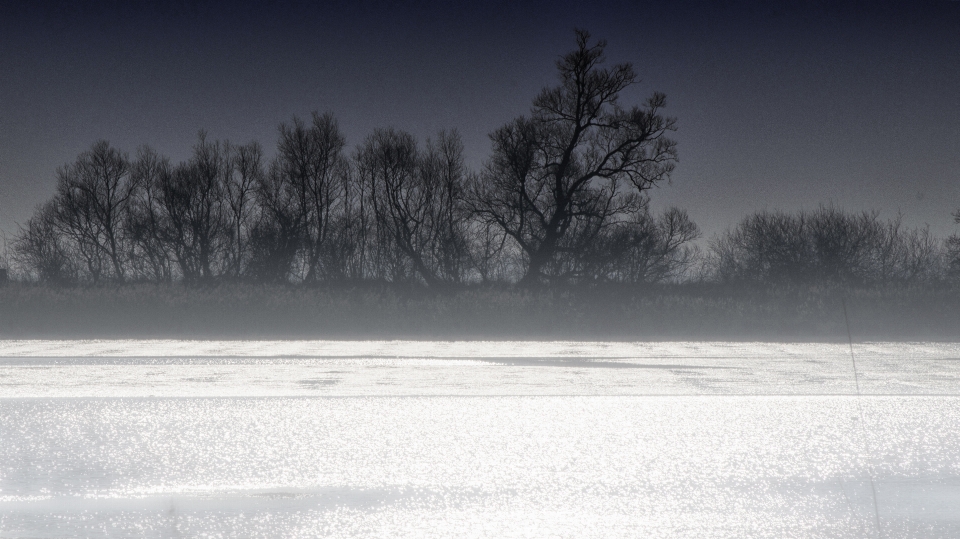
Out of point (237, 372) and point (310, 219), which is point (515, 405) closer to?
point (237, 372)

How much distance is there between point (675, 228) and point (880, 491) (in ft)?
64.0

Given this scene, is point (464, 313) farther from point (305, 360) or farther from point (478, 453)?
point (478, 453)

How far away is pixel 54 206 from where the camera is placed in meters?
21.0

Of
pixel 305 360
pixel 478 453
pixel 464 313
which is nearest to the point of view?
pixel 478 453

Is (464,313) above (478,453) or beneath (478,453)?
above

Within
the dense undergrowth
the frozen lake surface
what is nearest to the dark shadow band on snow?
the frozen lake surface

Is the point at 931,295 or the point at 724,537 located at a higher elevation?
the point at 931,295

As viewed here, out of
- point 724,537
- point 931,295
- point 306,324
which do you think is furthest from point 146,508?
point 931,295

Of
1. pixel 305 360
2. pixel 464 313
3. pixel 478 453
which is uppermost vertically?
pixel 464 313

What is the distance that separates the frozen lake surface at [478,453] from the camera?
7.28ft

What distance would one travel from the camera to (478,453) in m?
2.97

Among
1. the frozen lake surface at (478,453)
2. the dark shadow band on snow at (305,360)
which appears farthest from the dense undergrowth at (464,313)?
the frozen lake surface at (478,453)

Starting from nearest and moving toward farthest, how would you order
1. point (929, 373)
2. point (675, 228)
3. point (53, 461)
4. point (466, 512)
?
1. point (466, 512)
2. point (53, 461)
3. point (929, 373)
4. point (675, 228)

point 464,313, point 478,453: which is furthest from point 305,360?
point 464,313
